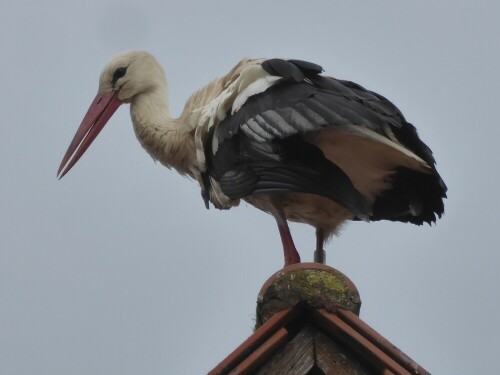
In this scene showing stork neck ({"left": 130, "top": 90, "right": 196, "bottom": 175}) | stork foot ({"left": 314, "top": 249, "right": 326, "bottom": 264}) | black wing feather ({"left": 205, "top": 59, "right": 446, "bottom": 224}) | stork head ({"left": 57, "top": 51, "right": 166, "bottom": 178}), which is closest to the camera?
black wing feather ({"left": 205, "top": 59, "right": 446, "bottom": 224})

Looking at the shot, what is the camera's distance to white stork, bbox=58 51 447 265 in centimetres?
654

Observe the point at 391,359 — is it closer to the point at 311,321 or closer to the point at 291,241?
the point at 311,321

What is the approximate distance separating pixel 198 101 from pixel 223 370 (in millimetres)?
3986

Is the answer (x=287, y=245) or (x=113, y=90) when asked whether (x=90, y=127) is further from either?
(x=287, y=245)

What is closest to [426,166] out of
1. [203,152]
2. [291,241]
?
[291,241]

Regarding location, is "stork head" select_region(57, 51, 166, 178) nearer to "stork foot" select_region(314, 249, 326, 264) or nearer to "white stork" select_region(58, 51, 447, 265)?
"white stork" select_region(58, 51, 447, 265)

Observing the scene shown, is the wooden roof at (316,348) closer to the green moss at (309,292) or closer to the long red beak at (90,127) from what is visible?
the green moss at (309,292)

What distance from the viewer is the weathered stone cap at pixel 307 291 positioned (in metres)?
4.56

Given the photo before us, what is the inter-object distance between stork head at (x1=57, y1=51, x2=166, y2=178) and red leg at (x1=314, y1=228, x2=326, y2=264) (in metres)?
1.87

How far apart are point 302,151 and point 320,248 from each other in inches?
Result: 44.1

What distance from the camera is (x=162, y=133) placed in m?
8.26

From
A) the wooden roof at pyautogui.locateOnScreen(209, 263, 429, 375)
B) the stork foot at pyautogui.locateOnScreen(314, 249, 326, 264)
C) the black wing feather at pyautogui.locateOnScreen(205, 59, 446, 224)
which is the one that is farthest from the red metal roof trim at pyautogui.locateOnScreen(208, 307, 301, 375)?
the stork foot at pyautogui.locateOnScreen(314, 249, 326, 264)

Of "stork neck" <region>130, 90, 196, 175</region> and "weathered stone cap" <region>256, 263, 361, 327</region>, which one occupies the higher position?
"stork neck" <region>130, 90, 196, 175</region>

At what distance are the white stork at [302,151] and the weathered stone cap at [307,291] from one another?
1707 mm
